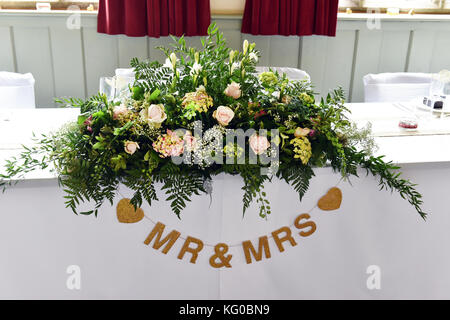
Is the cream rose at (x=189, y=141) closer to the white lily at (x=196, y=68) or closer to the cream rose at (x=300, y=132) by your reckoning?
the white lily at (x=196, y=68)

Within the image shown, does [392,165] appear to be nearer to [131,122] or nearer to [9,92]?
[131,122]

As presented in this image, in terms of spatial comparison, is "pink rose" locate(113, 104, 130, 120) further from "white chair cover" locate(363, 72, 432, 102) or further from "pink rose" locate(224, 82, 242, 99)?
"white chair cover" locate(363, 72, 432, 102)

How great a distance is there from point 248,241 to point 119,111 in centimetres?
62

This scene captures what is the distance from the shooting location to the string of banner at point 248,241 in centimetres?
155

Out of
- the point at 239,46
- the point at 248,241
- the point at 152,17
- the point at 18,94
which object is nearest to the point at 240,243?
the point at 248,241

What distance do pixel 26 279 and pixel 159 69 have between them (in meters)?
0.85

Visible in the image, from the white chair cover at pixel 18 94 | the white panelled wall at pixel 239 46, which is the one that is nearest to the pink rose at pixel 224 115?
the white chair cover at pixel 18 94

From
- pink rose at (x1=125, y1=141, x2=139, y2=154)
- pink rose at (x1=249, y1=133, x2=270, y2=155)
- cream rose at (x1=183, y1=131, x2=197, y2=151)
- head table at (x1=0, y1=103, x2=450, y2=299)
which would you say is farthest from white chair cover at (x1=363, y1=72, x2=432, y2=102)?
pink rose at (x1=125, y1=141, x2=139, y2=154)

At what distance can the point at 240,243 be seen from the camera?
161cm

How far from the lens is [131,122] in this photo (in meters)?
1.36

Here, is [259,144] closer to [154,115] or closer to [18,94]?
[154,115]

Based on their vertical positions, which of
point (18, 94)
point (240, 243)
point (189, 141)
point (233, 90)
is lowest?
point (240, 243)

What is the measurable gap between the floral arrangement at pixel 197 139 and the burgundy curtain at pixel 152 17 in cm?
150
